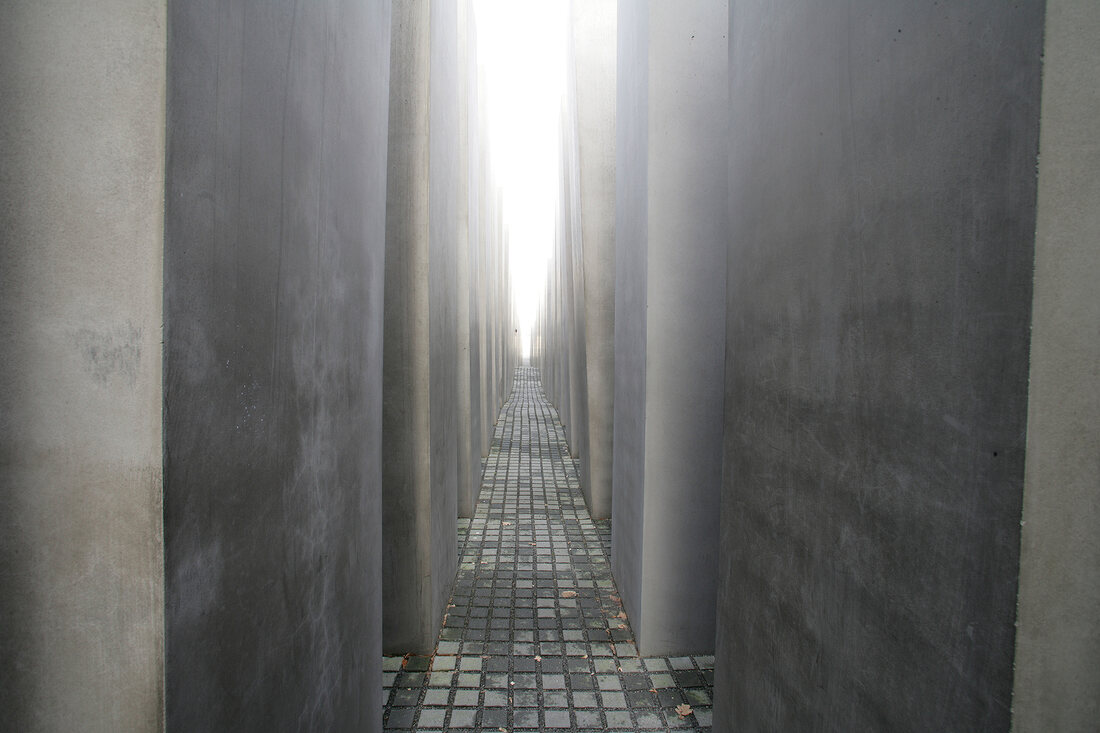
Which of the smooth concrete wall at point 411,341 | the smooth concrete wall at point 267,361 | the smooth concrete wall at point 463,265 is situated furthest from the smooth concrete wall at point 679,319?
the smooth concrete wall at point 463,265

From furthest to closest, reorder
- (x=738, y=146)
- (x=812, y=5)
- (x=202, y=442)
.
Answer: (x=738, y=146) < (x=812, y=5) < (x=202, y=442)

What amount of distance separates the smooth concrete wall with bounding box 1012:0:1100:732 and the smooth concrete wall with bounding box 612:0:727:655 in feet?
10.6

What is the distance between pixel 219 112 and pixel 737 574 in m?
2.65

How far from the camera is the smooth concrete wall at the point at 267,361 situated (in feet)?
4.33

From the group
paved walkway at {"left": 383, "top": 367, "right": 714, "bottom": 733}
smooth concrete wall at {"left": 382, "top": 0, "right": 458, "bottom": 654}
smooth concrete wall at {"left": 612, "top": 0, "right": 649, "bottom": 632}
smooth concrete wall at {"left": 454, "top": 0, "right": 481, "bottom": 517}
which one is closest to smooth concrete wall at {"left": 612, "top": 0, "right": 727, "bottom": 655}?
smooth concrete wall at {"left": 612, "top": 0, "right": 649, "bottom": 632}

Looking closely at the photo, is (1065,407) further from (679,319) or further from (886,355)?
(679,319)

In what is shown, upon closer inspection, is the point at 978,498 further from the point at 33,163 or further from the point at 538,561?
the point at 538,561

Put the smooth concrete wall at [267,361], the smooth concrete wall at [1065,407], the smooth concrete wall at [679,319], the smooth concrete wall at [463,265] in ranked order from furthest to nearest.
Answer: the smooth concrete wall at [463,265]
the smooth concrete wall at [679,319]
the smooth concrete wall at [267,361]
the smooth concrete wall at [1065,407]

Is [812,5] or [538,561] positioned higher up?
[812,5]

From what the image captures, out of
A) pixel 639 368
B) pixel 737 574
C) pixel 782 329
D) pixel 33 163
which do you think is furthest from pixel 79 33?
pixel 639 368

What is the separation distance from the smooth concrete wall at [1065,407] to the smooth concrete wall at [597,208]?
22.6 ft

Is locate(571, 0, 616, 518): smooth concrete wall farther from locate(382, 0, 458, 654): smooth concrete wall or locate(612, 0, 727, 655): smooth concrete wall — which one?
locate(382, 0, 458, 654): smooth concrete wall

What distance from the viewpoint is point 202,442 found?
1.40m

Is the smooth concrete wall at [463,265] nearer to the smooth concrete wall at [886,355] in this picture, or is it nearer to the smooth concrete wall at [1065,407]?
the smooth concrete wall at [886,355]
